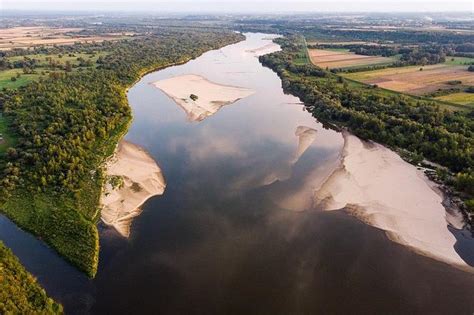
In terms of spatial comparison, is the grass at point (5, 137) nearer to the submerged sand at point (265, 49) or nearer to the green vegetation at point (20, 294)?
the green vegetation at point (20, 294)

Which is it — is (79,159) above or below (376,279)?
above

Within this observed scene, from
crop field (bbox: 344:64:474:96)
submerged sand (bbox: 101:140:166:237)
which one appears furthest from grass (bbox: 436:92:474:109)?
submerged sand (bbox: 101:140:166:237)

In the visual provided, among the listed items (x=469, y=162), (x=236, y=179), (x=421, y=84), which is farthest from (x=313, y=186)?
(x=421, y=84)

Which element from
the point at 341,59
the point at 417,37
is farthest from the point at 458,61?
the point at 417,37

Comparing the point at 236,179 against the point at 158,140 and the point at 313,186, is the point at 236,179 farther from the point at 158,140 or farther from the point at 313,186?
the point at 158,140

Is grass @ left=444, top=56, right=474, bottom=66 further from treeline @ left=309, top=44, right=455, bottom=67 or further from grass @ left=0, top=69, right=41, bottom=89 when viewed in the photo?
grass @ left=0, top=69, right=41, bottom=89

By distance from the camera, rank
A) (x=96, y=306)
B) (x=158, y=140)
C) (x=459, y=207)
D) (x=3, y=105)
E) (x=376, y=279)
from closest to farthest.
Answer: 1. (x=96, y=306)
2. (x=376, y=279)
3. (x=459, y=207)
4. (x=158, y=140)
5. (x=3, y=105)
